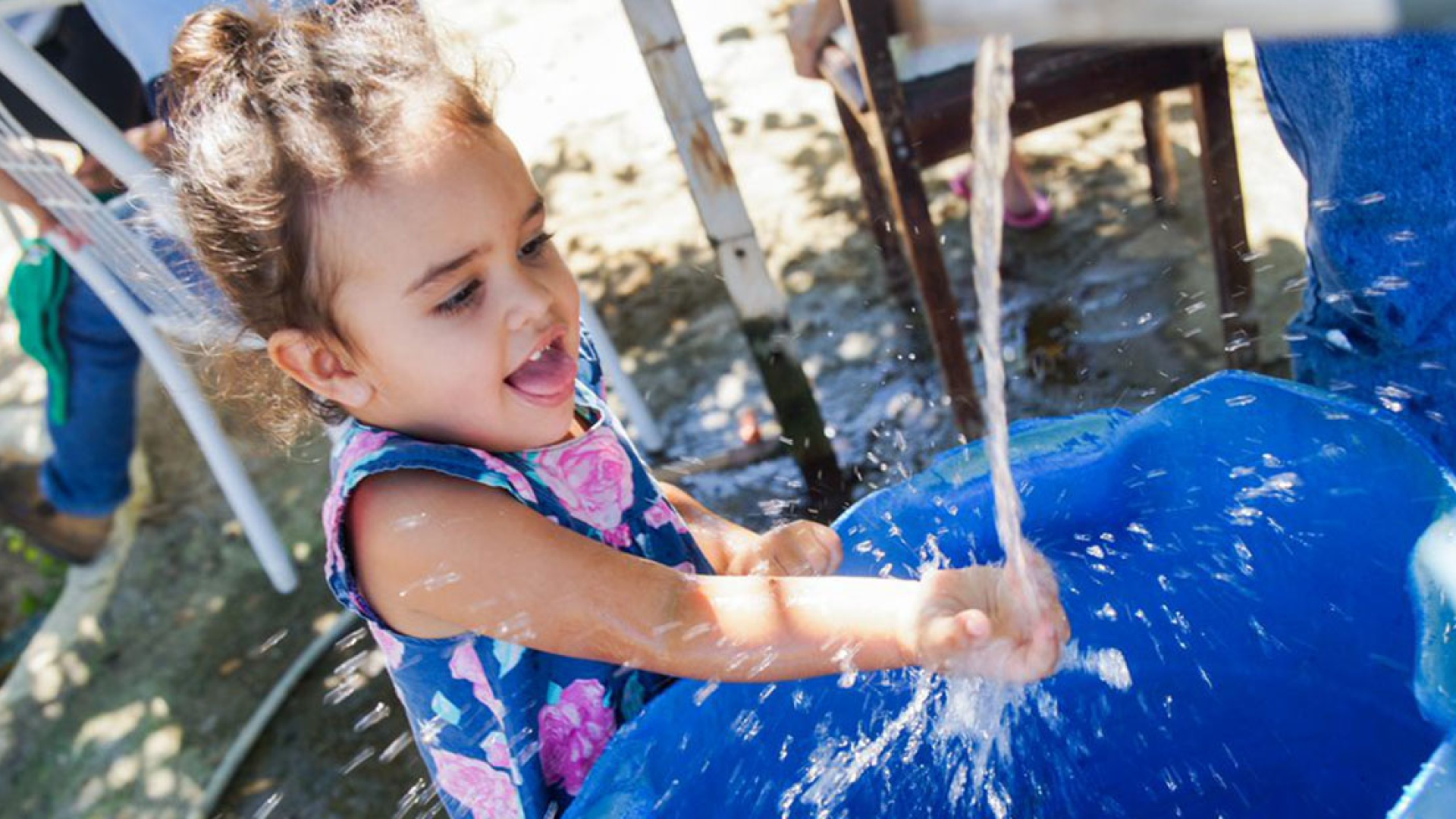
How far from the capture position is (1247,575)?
1493 millimetres

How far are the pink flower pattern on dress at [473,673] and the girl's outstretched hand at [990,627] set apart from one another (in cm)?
49

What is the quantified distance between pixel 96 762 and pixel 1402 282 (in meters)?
→ 2.33

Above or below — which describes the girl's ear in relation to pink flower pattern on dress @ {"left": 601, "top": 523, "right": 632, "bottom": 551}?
above

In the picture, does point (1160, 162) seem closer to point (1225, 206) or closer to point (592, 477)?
point (1225, 206)

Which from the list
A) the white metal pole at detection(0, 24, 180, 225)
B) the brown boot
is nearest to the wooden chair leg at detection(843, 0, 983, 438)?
the white metal pole at detection(0, 24, 180, 225)

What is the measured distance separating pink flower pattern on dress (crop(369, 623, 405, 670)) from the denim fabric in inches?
44.5

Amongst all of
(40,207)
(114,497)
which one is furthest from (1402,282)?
(114,497)

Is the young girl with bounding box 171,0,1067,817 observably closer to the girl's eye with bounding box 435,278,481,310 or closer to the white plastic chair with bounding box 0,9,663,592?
the girl's eye with bounding box 435,278,481,310

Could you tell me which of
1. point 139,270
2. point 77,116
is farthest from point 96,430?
point 77,116

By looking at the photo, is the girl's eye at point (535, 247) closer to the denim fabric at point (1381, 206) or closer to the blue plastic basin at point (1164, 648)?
the blue plastic basin at point (1164, 648)

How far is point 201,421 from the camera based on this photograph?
2656 millimetres

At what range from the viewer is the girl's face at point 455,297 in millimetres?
1288

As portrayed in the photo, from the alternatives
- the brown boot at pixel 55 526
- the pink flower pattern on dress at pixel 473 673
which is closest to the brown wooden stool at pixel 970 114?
the pink flower pattern on dress at pixel 473 673

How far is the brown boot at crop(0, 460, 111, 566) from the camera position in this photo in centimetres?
303
